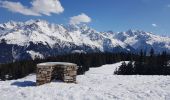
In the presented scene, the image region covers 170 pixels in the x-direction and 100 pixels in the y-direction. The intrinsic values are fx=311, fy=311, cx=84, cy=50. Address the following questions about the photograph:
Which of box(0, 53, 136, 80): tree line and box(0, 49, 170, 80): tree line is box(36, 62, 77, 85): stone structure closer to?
box(0, 49, 170, 80): tree line

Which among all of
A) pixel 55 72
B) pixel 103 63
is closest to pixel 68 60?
pixel 103 63

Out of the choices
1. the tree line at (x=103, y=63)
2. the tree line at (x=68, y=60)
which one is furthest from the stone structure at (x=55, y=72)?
the tree line at (x=68, y=60)

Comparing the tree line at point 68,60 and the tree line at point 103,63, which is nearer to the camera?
the tree line at point 103,63

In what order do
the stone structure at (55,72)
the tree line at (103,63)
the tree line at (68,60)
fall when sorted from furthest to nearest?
the tree line at (68,60)
the tree line at (103,63)
the stone structure at (55,72)

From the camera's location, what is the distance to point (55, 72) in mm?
28859

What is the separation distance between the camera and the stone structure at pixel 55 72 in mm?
27230

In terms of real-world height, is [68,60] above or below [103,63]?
above

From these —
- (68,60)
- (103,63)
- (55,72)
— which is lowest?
(55,72)

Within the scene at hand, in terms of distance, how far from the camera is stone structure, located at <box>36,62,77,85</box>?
89.3 feet

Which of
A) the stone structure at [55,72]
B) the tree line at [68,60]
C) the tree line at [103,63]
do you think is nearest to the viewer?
the stone structure at [55,72]

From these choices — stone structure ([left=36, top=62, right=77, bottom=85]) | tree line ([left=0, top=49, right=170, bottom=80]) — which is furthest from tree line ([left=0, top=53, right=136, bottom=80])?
stone structure ([left=36, top=62, right=77, bottom=85])

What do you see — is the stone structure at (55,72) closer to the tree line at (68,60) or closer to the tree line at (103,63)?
the tree line at (103,63)

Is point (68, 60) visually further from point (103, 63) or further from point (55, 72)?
point (55, 72)

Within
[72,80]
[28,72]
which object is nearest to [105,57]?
[28,72]
